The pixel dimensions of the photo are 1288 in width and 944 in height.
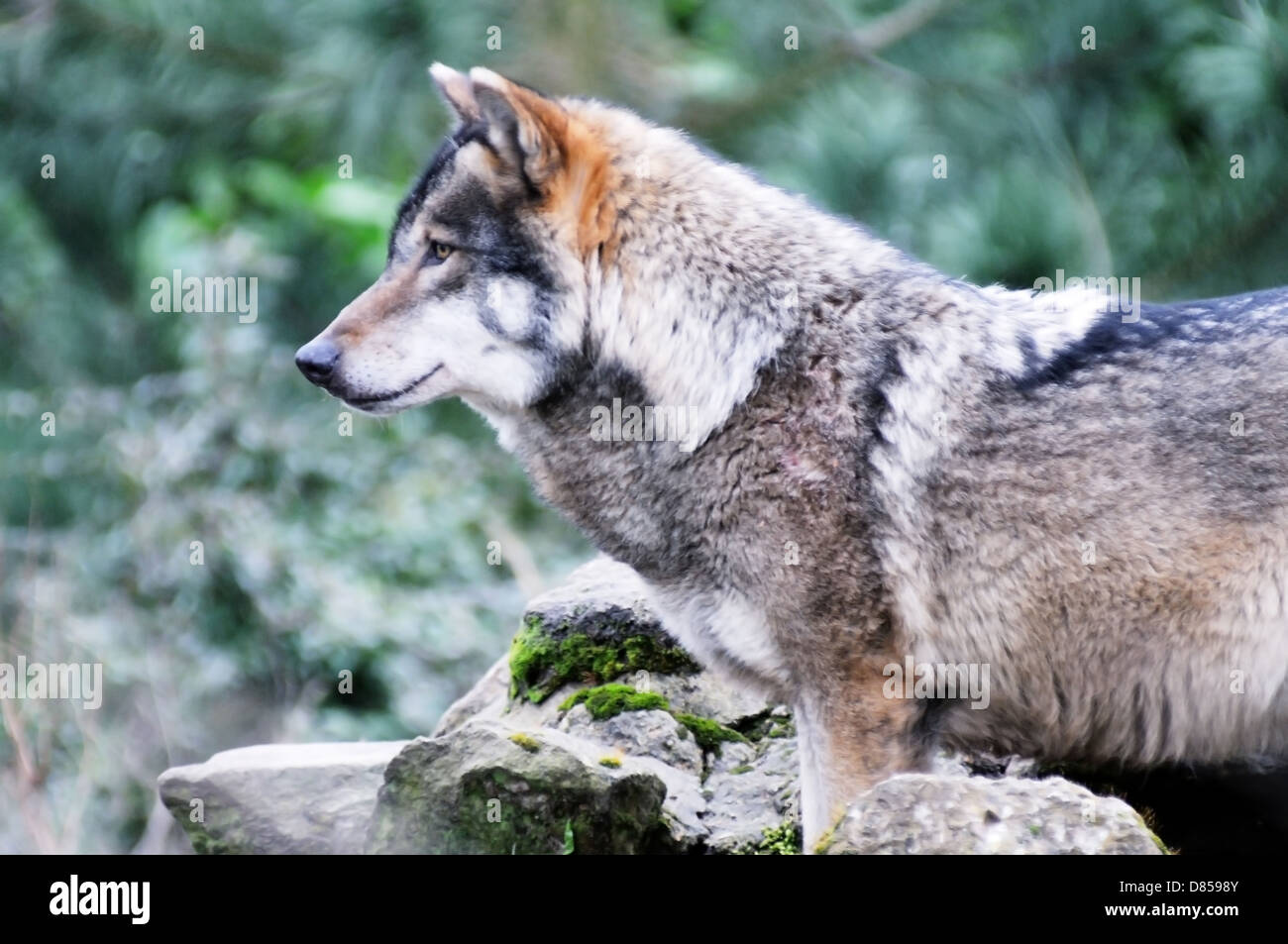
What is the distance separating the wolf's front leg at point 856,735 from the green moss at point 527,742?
0.82 meters

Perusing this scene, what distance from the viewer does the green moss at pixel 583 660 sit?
5387 mm

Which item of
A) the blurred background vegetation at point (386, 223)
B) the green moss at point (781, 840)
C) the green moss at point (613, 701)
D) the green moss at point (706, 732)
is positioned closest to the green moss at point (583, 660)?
the green moss at point (613, 701)

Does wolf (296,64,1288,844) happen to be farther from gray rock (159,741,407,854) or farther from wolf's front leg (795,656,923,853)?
gray rock (159,741,407,854)

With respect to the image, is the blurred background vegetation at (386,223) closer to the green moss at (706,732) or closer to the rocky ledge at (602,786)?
the rocky ledge at (602,786)

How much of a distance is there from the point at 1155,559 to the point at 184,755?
20.4 ft

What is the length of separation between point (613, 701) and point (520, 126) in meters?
2.11

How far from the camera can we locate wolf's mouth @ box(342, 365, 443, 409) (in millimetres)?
4406

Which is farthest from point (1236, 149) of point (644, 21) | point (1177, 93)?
point (644, 21)

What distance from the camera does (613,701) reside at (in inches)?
203

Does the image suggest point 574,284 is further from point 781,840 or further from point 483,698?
point 483,698

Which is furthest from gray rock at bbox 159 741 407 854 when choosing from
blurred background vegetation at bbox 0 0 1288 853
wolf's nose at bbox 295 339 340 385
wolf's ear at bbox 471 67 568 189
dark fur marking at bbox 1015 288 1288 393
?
blurred background vegetation at bbox 0 0 1288 853

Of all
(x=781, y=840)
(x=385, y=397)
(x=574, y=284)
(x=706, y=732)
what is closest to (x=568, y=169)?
(x=574, y=284)
